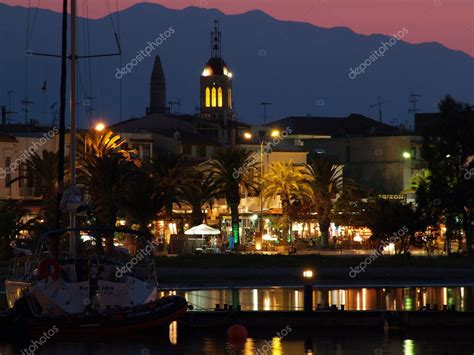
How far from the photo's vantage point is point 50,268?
35500 mm

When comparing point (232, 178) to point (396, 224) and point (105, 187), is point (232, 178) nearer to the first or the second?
point (105, 187)

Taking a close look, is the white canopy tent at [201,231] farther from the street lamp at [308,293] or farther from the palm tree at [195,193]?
the street lamp at [308,293]

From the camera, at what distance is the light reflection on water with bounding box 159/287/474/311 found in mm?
44969

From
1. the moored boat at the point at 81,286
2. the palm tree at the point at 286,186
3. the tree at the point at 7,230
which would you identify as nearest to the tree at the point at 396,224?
the tree at the point at 7,230

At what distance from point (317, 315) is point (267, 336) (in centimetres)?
165

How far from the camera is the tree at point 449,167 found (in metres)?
69.2

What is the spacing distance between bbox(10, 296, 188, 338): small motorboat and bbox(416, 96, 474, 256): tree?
34658 millimetres

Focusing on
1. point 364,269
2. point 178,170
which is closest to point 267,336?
point 364,269

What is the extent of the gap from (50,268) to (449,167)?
37.9 m

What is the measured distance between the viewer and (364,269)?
204 feet

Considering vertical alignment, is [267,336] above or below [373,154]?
below

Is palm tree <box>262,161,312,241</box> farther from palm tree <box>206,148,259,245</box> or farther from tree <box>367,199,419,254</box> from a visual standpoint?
tree <box>367,199,419,254</box>

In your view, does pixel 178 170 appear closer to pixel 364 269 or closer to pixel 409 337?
pixel 364 269

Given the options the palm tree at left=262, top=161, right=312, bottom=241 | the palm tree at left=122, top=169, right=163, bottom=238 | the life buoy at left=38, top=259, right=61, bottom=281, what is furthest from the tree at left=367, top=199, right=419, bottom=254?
the life buoy at left=38, top=259, right=61, bottom=281
